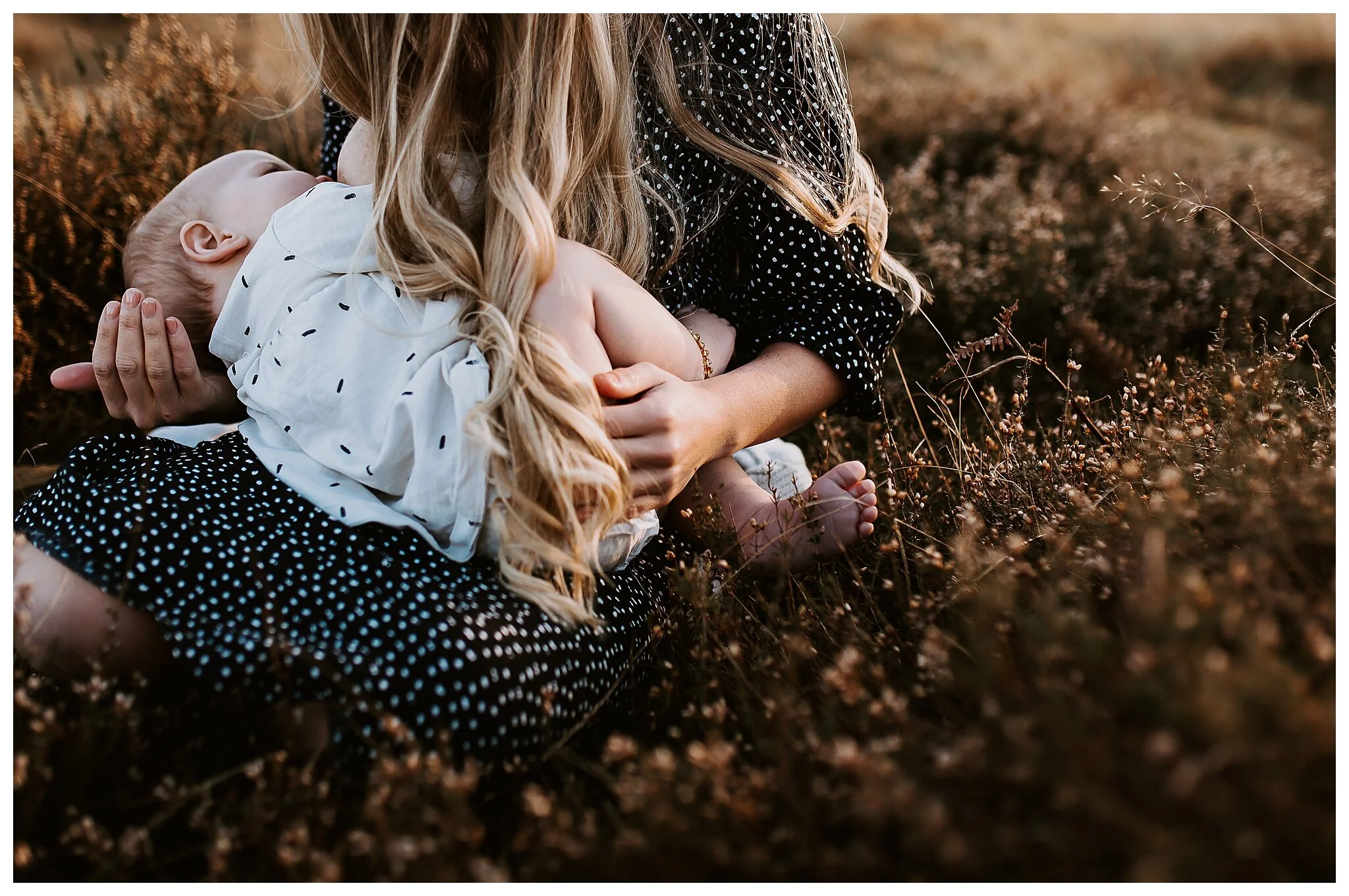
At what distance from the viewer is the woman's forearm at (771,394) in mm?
1917

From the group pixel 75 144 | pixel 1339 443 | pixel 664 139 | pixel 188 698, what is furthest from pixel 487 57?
pixel 75 144

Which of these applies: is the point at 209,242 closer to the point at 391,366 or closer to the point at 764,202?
the point at 391,366

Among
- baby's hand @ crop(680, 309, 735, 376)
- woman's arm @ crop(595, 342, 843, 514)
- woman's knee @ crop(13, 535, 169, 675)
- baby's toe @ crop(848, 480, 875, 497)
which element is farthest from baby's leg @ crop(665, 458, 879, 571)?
woman's knee @ crop(13, 535, 169, 675)

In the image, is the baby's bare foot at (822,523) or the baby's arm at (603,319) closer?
the baby's arm at (603,319)

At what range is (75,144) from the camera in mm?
3082

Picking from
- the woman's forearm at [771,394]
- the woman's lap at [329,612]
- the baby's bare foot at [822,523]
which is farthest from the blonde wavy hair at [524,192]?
the baby's bare foot at [822,523]

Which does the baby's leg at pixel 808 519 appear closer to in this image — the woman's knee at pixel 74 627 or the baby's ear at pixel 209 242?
the woman's knee at pixel 74 627

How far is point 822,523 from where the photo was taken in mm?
1987

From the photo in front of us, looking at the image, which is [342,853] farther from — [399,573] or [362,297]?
[362,297]

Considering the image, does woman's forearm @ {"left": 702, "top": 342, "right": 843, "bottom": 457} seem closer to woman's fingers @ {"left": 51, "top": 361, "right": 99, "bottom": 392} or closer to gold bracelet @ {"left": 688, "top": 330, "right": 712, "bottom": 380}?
gold bracelet @ {"left": 688, "top": 330, "right": 712, "bottom": 380}

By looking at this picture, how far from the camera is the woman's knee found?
1.65 metres

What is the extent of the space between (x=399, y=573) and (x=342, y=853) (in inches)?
18.1

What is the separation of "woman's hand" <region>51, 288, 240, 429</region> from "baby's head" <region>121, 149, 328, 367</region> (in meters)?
0.13

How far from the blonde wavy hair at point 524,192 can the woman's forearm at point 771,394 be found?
294mm
